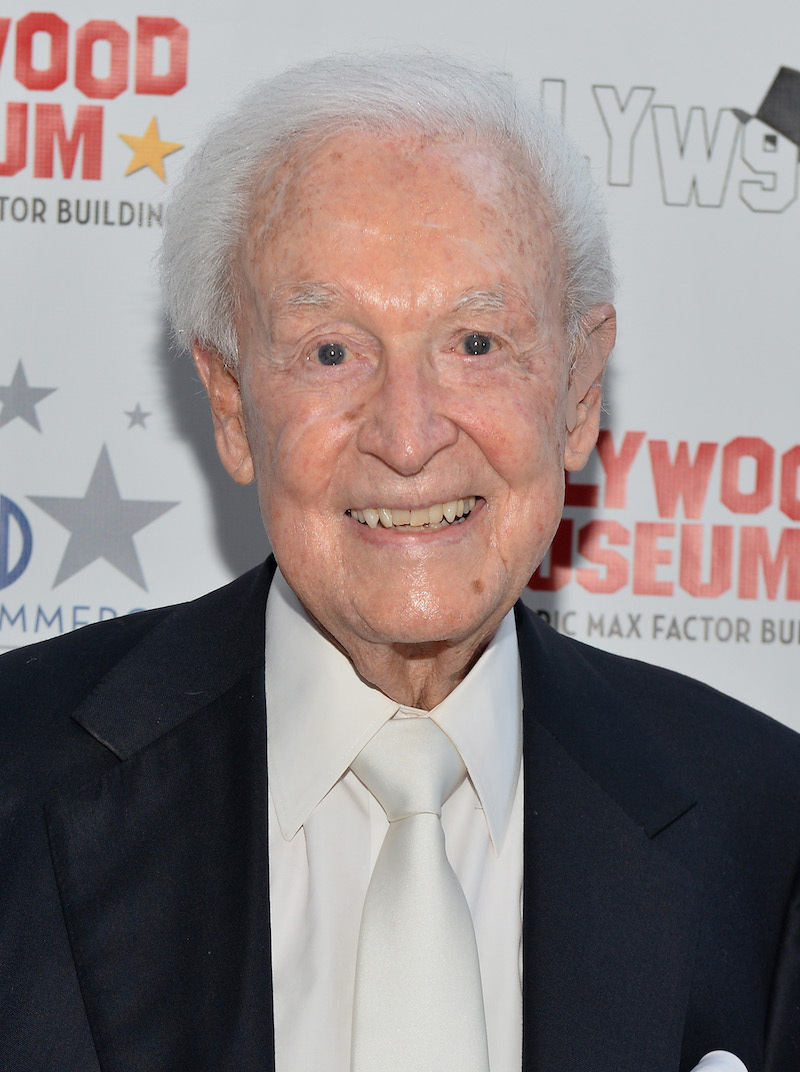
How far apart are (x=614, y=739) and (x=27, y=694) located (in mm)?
680

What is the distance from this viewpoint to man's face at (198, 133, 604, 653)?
4.18ft

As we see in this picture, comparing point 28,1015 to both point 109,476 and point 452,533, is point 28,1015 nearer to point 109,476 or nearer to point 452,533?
point 452,533

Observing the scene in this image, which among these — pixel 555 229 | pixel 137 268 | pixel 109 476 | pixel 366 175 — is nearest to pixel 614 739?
pixel 555 229

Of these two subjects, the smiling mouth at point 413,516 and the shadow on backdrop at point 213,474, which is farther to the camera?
the shadow on backdrop at point 213,474

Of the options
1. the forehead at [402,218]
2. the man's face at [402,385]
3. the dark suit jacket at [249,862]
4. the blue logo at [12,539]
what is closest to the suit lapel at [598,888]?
the dark suit jacket at [249,862]

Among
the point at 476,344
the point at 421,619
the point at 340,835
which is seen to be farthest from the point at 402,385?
the point at 340,835

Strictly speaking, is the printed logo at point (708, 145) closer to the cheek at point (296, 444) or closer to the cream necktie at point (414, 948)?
the cheek at point (296, 444)

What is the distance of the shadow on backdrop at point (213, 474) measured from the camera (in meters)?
1.95

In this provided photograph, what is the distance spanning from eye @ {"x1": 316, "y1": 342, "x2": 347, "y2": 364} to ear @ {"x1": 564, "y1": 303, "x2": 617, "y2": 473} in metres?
0.30

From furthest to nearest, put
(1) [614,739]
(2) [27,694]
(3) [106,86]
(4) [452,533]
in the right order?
(3) [106,86] → (1) [614,739] → (2) [27,694] → (4) [452,533]

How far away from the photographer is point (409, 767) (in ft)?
4.35

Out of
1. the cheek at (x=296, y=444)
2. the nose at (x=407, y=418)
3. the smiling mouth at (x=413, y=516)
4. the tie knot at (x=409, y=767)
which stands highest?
the nose at (x=407, y=418)

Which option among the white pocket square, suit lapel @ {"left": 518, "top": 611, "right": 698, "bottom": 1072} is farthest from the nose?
the white pocket square

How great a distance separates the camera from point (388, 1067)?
120 centimetres
